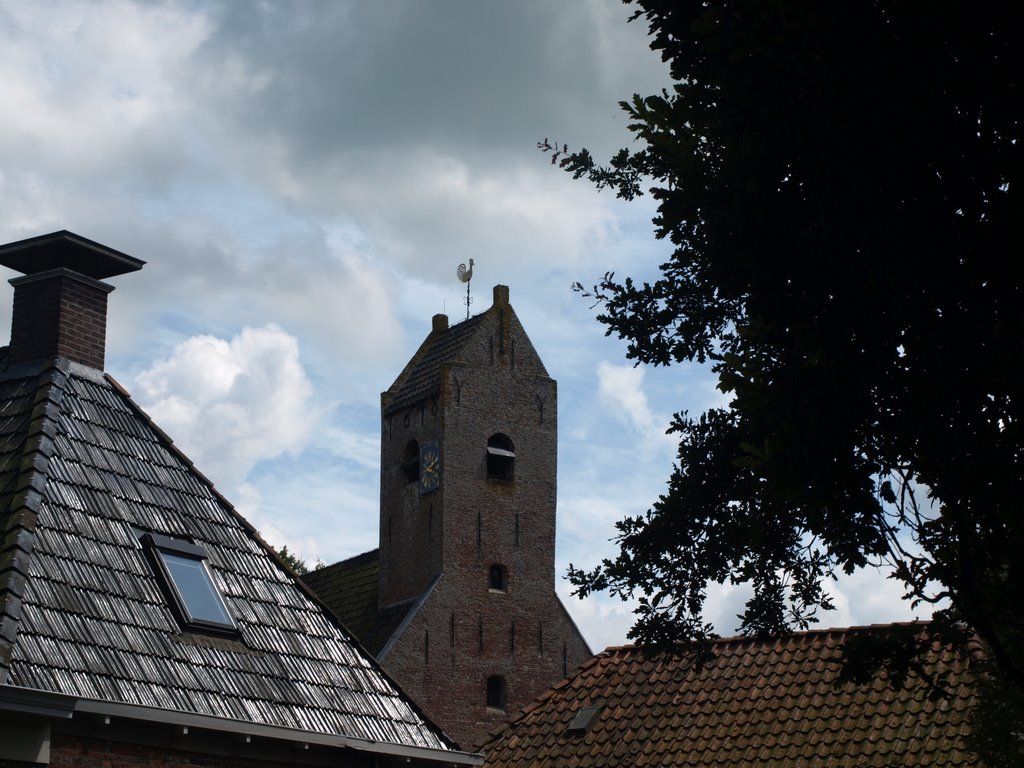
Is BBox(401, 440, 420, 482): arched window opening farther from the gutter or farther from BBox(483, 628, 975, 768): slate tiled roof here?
the gutter

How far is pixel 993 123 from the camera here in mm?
6465

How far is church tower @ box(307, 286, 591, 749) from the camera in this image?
29.9 meters

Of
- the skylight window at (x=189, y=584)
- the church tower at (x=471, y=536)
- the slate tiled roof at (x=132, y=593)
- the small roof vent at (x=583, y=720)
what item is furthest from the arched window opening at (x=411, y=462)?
the skylight window at (x=189, y=584)

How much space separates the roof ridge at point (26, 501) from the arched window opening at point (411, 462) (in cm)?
2052

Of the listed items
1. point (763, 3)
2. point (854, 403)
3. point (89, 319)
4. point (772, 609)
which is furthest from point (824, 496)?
point (89, 319)

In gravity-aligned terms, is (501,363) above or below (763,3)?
above

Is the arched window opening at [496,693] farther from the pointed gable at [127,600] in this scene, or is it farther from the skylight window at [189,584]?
the skylight window at [189,584]

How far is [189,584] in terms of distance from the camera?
11.4 meters

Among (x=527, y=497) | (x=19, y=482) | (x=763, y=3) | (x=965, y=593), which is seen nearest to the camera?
(x=763, y=3)

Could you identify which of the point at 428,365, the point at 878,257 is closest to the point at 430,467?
the point at 428,365

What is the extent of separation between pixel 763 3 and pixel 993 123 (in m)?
1.23

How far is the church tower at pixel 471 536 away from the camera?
29.9 meters

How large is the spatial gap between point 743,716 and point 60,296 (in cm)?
904

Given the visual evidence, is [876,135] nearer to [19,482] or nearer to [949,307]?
[949,307]
